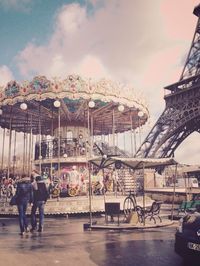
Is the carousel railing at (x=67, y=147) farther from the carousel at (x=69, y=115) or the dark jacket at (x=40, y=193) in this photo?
the dark jacket at (x=40, y=193)

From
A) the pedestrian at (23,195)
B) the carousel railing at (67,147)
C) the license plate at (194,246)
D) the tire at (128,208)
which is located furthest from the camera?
the carousel railing at (67,147)

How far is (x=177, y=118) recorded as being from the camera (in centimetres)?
3525

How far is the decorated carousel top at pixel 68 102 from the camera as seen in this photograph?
57.6ft

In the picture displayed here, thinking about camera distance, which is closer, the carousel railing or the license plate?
the license plate

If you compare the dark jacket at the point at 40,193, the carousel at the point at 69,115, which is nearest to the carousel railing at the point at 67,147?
the carousel at the point at 69,115

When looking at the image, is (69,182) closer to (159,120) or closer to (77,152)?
(77,152)

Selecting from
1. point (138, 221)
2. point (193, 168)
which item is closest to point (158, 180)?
point (193, 168)

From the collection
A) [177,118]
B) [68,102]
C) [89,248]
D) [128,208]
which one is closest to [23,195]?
[89,248]

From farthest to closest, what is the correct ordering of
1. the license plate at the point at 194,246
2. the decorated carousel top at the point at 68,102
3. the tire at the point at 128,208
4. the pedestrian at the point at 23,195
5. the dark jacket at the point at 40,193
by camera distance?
the decorated carousel top at the point at 68,102, the tire at the point at 128,208, the dark jacket at the point at 40,193, the pedestrian at the point at 23,195, the license plate at the point at 194,246

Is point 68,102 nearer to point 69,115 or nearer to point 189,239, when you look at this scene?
point 69,115

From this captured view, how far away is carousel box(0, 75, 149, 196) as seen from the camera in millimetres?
17672

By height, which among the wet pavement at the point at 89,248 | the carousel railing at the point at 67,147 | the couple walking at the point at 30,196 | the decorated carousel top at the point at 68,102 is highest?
the decorated carousel top at the point at 68,102

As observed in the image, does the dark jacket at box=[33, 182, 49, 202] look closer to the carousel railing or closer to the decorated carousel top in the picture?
the decorated carousel top

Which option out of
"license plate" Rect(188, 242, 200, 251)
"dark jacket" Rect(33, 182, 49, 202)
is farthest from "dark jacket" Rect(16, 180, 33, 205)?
"license plate" Rect(188, 242, 200, 251)
